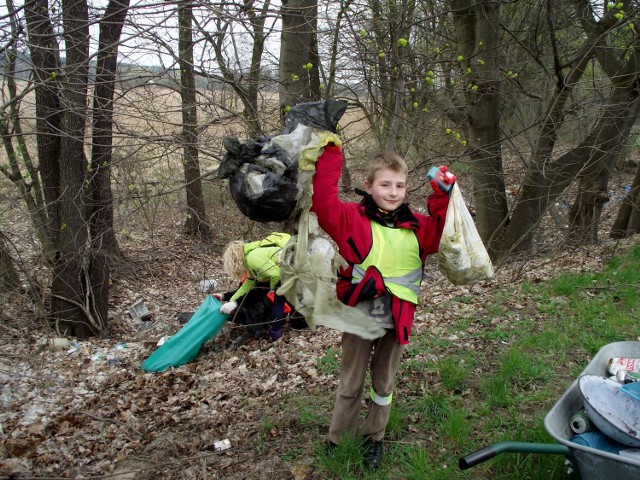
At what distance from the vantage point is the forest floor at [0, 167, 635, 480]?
3537 millimetres

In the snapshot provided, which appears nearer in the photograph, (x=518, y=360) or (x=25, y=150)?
(x=518, y=360)

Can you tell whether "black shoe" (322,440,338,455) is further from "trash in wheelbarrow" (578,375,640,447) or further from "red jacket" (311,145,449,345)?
"trash in wheelbarrow" (578,375,640,447)

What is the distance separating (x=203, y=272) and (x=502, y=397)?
22.4 feet

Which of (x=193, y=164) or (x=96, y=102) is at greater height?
(x=96, y=102)

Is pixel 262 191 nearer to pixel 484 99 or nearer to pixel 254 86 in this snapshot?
pixel 254 86

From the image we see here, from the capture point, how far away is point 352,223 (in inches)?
110

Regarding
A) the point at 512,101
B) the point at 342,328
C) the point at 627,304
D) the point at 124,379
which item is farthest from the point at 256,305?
the point at 512,101

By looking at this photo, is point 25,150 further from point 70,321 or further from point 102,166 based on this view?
point 70,321

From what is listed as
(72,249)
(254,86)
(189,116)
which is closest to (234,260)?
(189,116)

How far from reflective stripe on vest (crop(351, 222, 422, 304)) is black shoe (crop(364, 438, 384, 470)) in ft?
3.29

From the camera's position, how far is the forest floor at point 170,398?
354 cm

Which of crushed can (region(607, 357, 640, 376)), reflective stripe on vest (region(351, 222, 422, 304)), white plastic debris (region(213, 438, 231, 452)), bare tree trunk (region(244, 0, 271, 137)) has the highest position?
bare tree trunk (region(244, 0, 271, 137))

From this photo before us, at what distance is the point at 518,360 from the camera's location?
4160mm

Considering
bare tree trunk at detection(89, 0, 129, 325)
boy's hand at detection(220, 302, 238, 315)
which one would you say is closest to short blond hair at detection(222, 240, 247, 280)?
boy's hand at detection(220, 302, 238, 315)
